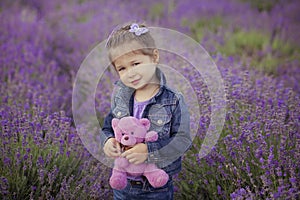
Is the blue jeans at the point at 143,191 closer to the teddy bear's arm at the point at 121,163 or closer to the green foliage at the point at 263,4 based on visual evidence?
the teddy bear's arm at the point at 121,163

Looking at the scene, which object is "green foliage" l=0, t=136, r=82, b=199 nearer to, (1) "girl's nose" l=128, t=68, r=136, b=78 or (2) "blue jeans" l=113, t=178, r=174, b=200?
(2) "blue jeans" l=113, t=178, r=174, b=200

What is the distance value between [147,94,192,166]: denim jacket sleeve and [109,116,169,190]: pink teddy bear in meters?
0.04

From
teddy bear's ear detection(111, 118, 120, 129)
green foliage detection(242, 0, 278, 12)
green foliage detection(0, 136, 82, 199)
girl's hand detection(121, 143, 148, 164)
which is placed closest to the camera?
girl's hand detection(121, 143, 148, 164)

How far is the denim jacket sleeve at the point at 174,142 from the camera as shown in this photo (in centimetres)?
176

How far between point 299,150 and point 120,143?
1.00 meters

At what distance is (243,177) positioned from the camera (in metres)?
2.32

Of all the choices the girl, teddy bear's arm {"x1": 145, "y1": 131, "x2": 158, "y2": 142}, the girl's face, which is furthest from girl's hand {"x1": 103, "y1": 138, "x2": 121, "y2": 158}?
the girl's face

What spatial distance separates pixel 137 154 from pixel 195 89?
138 cm

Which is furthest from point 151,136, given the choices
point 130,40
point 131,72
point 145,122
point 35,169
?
point 35,169

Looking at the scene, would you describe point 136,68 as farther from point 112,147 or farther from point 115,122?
point 112,147

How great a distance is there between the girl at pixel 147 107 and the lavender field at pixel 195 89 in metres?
0.43

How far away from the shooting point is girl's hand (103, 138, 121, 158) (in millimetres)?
1777

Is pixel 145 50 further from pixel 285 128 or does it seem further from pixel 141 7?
pixel 141 7

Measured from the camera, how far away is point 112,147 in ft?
5.88
